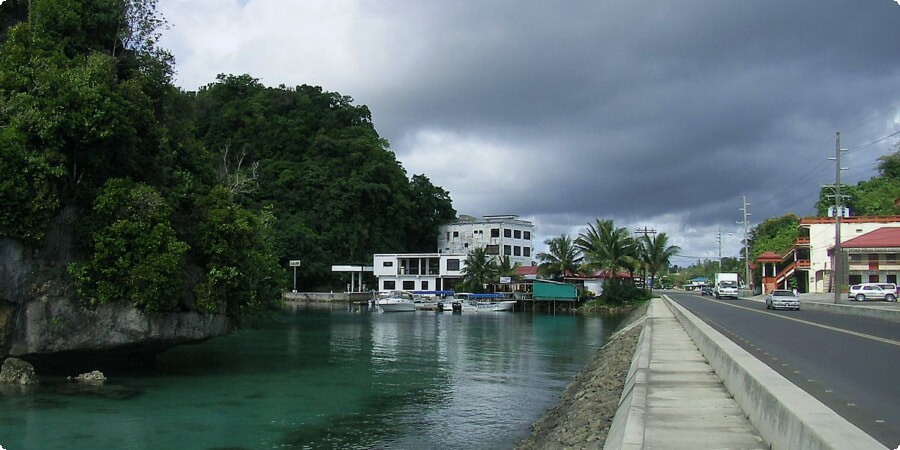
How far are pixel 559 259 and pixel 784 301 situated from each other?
4014cm

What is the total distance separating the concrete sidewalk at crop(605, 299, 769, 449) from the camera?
7980 millimetres

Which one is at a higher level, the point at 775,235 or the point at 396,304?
the point at 775,235

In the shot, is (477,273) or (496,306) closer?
(496,306)

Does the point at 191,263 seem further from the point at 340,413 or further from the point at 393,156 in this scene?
the point at 393,156

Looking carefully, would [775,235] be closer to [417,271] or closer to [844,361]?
[417,271]

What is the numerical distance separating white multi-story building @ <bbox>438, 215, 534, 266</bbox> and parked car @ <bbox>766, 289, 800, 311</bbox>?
5980 centimetres

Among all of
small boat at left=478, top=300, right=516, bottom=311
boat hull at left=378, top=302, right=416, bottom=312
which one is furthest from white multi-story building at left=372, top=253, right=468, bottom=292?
small boat at left=478, top=300, right=516, bottom=311

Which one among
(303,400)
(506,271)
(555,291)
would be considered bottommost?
(303,400)

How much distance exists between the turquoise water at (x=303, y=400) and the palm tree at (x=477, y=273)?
50.1 meters

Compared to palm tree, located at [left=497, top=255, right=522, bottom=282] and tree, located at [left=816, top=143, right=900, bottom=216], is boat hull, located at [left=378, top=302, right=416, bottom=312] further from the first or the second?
tree, located at [left=816, top=143, right=900, bottom=216]

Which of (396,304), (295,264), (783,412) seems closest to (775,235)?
(396,304)

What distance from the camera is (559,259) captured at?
259 ft

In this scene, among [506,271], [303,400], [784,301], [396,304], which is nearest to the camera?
[303,400]

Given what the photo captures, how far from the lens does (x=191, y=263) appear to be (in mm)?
23062
